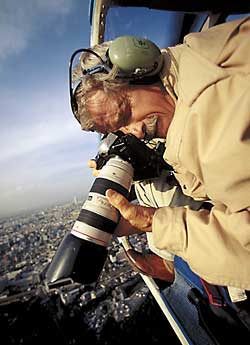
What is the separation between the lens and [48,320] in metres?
3.71

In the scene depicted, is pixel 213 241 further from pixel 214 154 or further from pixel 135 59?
pixel 135 59

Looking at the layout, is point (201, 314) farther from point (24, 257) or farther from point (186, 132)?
point (24, 257)

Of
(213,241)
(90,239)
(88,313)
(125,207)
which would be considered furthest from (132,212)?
(88,313)

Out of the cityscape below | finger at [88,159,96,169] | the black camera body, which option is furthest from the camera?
the cityscape below

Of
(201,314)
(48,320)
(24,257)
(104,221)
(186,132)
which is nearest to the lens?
(186,132)

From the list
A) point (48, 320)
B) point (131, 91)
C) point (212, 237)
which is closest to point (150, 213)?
point (212, 237)

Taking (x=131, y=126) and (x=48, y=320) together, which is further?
(x=48, y=320)

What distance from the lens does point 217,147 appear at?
0.54m

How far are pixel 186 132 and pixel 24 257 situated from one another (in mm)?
8913

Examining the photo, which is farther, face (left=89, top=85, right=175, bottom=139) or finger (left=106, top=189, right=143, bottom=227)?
face (left=89, top=85, right=175, bottom=139)

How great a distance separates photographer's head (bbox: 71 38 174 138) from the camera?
88 cm

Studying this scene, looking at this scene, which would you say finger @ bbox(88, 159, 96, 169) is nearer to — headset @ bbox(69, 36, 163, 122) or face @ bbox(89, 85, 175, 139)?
face @ bbox(89, 85, 175, 139)

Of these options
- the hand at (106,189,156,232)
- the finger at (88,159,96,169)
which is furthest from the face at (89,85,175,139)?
the hand at (106,189,156,232)

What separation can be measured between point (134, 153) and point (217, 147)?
367 millimetres
